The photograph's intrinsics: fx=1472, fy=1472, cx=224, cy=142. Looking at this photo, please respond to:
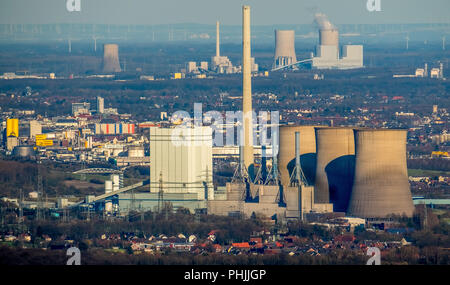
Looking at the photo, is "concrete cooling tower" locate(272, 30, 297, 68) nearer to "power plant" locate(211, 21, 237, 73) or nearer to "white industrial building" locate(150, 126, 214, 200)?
"power plant" locate(211, 21, 237, 73)

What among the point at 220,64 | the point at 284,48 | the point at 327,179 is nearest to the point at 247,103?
the point at 327,179

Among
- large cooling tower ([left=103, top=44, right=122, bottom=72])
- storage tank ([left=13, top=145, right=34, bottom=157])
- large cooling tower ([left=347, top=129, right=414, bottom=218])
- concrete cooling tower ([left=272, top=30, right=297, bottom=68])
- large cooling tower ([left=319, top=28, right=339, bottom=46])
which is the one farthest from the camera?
large cooling tower ([left=103, top=44, right=122, bottom=72])

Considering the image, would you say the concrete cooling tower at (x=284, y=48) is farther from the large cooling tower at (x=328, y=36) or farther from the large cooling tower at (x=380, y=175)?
the large cooling tower at (x=380, y=175)

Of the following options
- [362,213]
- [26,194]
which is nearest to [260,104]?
[26,194]

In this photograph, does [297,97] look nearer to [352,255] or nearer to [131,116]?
[131,116]
